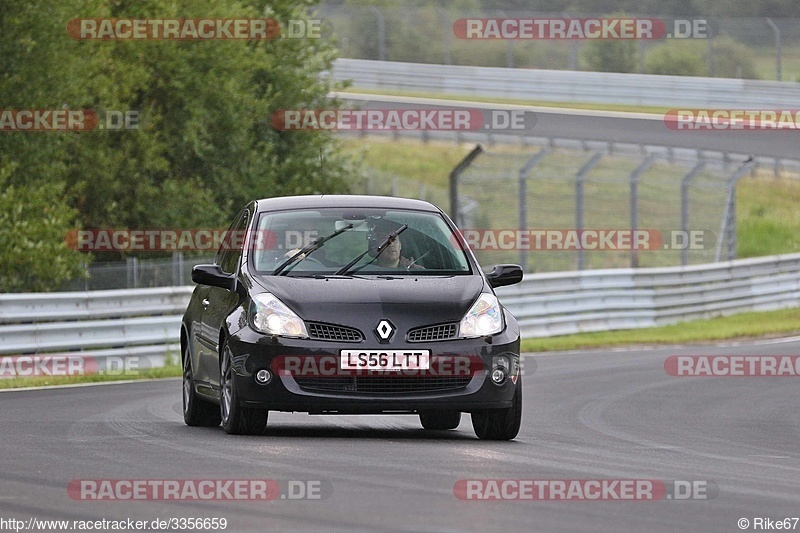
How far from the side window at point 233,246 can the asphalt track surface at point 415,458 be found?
1158 mm

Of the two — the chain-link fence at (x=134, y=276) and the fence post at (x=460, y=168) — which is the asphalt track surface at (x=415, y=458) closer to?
the chain-link fence at (x=134, y=276)

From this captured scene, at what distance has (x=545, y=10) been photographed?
257 ft

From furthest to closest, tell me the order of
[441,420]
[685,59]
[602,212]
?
[685,59] < [602,212] < [441,420]

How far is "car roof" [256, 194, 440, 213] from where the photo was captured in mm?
11633

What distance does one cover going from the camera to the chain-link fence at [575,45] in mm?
40812

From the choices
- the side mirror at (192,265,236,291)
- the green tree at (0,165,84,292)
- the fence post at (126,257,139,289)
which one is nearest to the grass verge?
the fence post at (126,257,139,289)

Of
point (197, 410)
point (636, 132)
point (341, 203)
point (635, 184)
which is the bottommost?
point (197, 410)

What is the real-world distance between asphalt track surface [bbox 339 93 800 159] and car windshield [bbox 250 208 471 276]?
2307 centimetres

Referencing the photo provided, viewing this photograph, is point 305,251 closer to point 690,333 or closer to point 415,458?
point 415,458

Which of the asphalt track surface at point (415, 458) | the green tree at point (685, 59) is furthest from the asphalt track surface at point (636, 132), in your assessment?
the asphalt track surface at point (415, 458)

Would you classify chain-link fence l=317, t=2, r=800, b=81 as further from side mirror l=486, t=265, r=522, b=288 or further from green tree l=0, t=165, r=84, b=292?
side mirror l=486, t=265, r=522, b=288

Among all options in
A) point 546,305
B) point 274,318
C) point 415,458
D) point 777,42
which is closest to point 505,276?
point 274,318

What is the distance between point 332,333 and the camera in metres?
10.4

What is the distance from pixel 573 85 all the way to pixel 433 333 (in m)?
40.2
